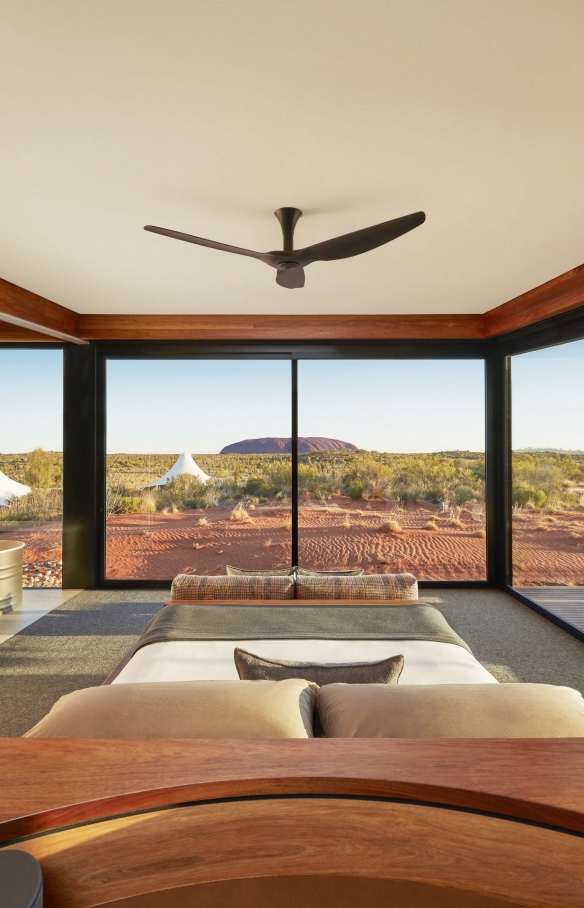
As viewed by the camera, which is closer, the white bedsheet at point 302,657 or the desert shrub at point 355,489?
the white bedsheet at point 302,657

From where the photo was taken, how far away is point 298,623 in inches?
101

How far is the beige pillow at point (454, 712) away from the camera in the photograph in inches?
50.8


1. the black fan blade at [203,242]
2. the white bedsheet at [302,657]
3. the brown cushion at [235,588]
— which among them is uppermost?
the black fan blade at [203,242]

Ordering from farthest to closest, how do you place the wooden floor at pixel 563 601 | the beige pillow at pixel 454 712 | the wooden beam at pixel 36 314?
the wooden floor at pixel 563 601 < the wooden beam at pixel 36 314 < the beige pillow at pixel 454 712

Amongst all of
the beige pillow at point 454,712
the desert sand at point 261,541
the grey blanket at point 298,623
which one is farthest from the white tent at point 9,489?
the beige pillow at point 454,712

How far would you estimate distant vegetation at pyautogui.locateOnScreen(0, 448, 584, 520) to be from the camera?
5.12 meters

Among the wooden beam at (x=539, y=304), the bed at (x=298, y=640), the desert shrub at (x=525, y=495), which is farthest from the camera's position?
the desert shrub at (x=525, y=495)

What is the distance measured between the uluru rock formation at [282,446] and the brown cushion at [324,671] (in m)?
3.45

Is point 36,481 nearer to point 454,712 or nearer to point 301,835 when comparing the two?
point 454,712

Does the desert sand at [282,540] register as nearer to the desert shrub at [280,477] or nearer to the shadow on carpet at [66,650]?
the desert shrub at [280,477]

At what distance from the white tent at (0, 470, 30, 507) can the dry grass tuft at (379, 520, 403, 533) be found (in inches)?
136

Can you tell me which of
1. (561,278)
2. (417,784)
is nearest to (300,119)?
(417,784)

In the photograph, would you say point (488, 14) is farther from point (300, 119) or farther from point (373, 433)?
point (373, 433)

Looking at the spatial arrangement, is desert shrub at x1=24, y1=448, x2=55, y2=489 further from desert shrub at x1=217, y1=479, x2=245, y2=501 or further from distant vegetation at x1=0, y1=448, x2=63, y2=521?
desert shrub at x1=217, y1=479, x2=245, y2=501
